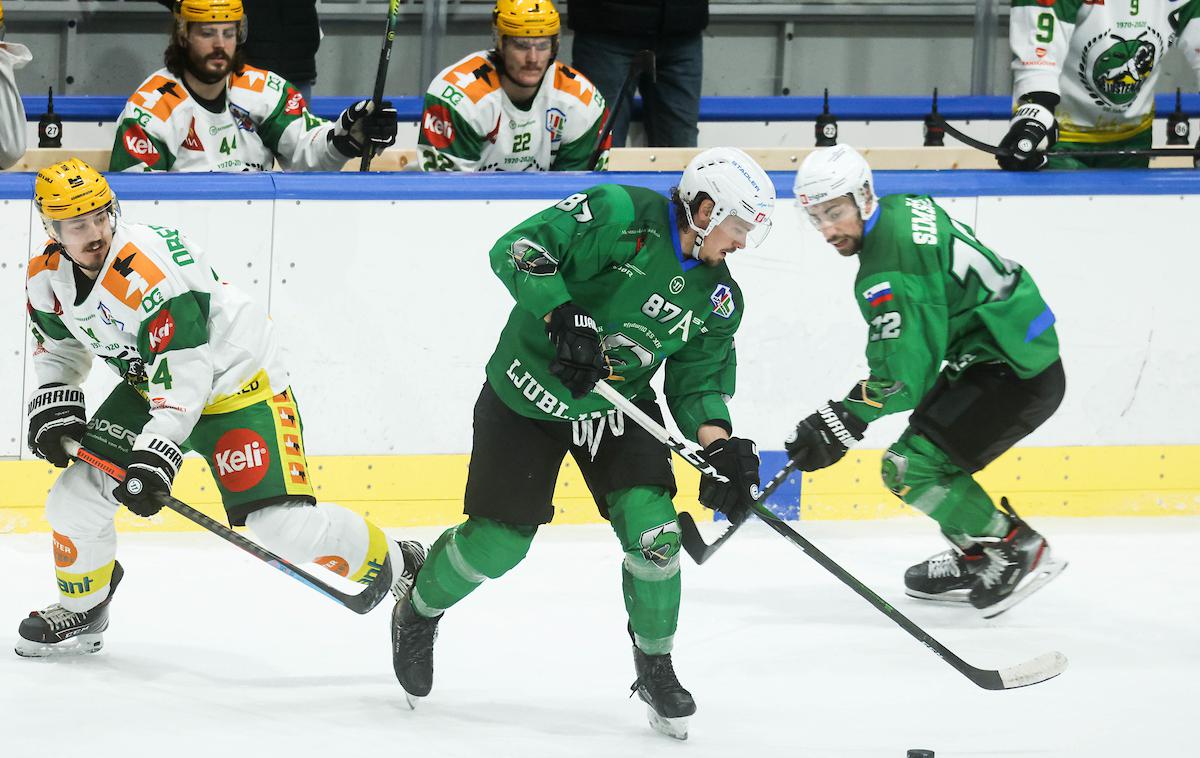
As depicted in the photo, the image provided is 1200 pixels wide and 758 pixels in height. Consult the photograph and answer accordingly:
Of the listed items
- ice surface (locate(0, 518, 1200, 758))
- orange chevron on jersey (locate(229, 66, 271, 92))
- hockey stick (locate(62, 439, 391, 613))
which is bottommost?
ice surface (locate(0, 518, 1200, 758))

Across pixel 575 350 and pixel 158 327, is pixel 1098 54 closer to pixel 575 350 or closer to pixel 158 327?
pixel 575 350

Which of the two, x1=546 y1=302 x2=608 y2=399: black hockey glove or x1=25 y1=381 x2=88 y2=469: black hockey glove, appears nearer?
x1=546 y1=302 x2=608 y2=399: black hockey glove

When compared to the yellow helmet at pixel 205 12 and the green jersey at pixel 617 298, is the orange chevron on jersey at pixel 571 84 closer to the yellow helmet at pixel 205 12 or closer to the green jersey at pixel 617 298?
the yellow helmet at pixel 205 12

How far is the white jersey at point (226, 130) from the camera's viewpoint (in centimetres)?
514

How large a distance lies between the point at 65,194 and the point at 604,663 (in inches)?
65.3

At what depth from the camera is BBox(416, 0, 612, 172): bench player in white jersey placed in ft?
17.6

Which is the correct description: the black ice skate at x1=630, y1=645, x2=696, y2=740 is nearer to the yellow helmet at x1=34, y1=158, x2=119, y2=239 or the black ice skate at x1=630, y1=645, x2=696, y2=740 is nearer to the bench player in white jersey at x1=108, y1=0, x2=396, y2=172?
the yellow helmet at x1=34, y1=158, x2=119, y2=239

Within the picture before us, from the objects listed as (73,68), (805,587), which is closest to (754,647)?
(805,587)

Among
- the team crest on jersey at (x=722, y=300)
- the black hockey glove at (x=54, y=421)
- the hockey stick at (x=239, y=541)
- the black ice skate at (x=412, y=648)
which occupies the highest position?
the team crest on jersey at (x=722, y=300)

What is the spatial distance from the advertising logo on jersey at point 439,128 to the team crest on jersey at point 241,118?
574 mm

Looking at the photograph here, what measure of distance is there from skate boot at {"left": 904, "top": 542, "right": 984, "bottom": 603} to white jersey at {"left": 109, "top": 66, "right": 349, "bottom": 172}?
2.30m

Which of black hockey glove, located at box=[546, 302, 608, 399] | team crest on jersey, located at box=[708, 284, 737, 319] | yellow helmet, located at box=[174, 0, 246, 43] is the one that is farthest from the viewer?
yellow helmet, located at box=[174, 0, 246, 43]

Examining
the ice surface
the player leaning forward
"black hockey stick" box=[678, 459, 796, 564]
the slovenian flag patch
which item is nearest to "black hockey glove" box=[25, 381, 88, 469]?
the player leaning forward

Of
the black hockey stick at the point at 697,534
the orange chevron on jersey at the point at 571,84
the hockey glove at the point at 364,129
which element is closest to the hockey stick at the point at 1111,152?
the orange chevron on jersey at the point at 571,84
